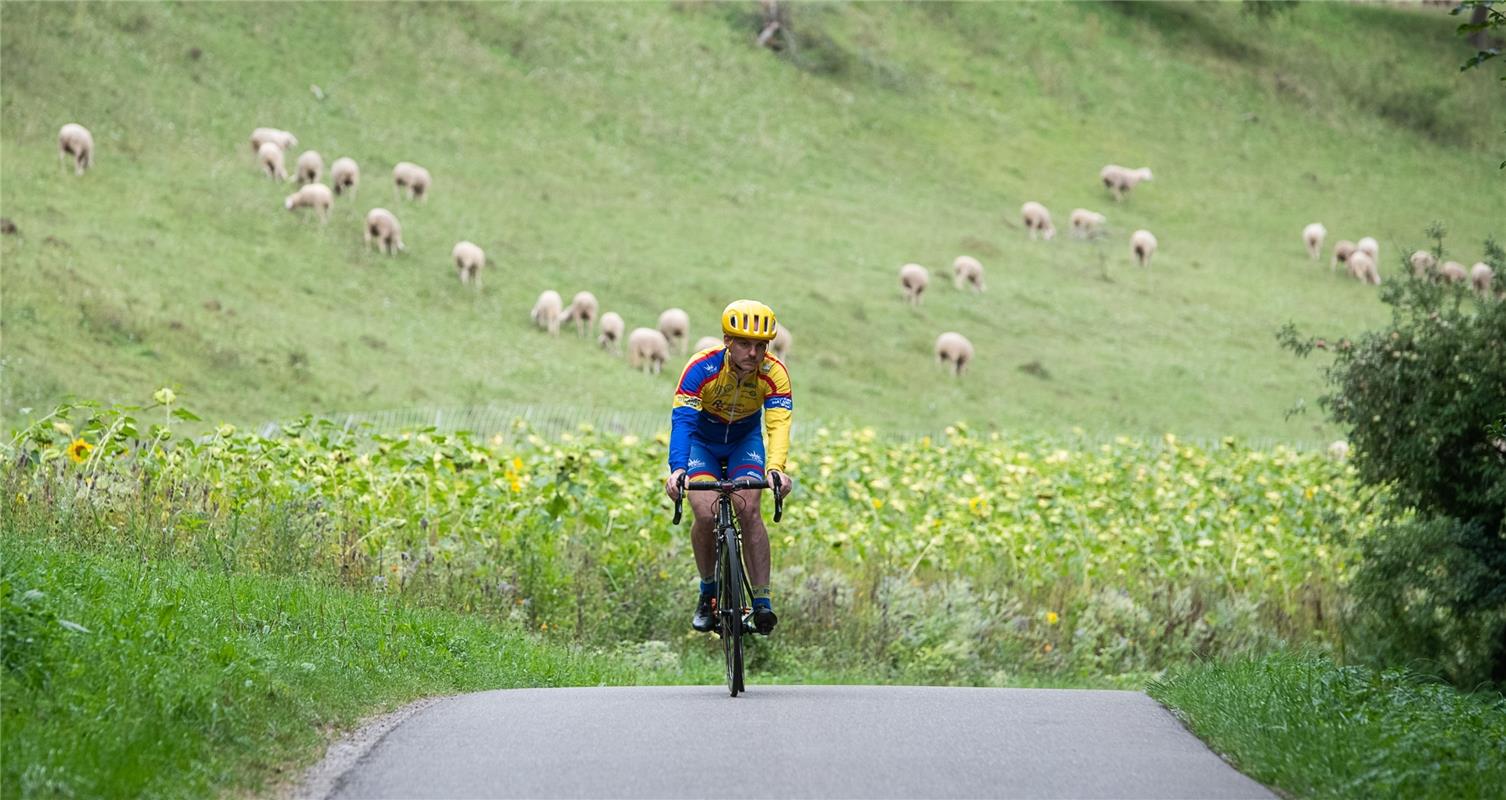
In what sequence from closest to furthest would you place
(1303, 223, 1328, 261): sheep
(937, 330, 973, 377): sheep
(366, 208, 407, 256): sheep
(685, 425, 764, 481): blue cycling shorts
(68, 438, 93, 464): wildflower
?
(685, 425, 764, 481): blue cycling shorts, (68, 438, 93, 464): wildflower, (366, 208, 407, 256): sheep, (937, 330, 973, 377): sheep, (1303, 223, 1328, 261): sheep

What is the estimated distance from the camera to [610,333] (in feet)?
152

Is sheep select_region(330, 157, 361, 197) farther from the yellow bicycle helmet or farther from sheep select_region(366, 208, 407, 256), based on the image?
the yellow bicycle helmet

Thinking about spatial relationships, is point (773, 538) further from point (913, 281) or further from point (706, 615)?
point (913, 281)

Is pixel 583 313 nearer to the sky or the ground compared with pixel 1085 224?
nearer to the ground

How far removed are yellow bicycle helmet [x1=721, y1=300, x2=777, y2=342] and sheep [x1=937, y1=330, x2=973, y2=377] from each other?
1493 inches

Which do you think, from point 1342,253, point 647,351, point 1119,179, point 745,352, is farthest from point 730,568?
point 1119,179

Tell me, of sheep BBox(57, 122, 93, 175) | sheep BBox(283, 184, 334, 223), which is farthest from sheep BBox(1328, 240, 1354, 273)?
sheep BBox(57, 122, 93, 175)

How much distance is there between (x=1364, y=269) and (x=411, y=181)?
3499 cm

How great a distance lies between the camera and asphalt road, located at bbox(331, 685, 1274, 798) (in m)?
7.78

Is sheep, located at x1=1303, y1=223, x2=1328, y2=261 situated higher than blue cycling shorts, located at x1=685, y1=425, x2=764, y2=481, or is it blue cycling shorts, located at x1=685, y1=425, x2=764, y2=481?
sheep, located at x1=1303, y1=223, x2=1328, y2=261

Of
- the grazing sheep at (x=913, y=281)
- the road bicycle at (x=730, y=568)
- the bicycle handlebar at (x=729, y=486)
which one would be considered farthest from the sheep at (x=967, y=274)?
the bicycle handlebar at (x=729, y=486)

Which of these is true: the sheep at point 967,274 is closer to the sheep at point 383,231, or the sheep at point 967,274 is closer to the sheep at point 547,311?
the sheep at point 547,311

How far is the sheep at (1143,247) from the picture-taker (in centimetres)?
6475

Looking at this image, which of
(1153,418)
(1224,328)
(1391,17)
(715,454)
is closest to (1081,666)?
(715,454)
